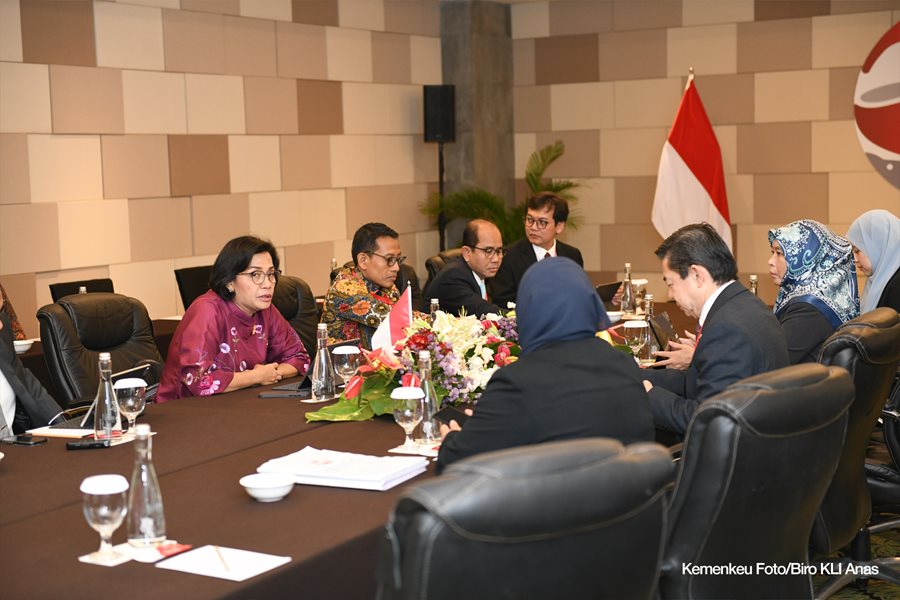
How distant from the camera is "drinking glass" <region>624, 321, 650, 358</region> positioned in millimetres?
4457

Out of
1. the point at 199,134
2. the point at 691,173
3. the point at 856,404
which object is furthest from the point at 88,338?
the point at 691,173

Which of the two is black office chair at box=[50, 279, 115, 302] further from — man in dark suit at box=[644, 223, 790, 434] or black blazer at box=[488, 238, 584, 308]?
man in dark suit at box=[644, 223, 790, 434]

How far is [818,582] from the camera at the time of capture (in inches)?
156

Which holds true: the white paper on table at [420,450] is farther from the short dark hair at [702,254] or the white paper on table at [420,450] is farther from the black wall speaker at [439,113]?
the black wall speaker at [439,113]

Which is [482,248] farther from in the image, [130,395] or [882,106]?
[882,106]

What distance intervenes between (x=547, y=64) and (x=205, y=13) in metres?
3.58

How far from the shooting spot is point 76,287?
6.30m

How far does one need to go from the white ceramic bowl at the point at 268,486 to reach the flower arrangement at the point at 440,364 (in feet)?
2.47

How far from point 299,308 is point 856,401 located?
3.14 meters

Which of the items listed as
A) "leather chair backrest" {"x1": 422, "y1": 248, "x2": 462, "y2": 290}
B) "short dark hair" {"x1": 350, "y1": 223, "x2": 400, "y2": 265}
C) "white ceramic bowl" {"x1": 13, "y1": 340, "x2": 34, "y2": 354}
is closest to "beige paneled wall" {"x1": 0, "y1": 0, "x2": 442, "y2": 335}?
"white ceramic bowl" {"x1": 13, "y1": 340, "x2": 34, "y2": 354}

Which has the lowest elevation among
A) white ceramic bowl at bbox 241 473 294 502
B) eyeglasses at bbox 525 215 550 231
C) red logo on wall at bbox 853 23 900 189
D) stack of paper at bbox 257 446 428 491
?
stack of paper at bbox 257 446 428 491

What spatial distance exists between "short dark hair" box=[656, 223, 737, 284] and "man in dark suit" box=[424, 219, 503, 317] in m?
2.18

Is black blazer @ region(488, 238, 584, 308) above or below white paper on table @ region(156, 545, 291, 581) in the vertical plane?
above

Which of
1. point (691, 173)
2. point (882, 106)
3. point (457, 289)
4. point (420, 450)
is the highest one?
point (882, 106)
